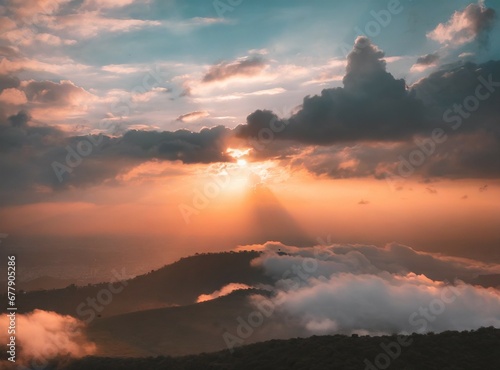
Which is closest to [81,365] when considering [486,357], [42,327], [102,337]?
[102,337]

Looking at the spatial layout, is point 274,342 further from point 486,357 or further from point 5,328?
point 5,328

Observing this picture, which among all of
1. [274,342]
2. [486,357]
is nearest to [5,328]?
[274,342]

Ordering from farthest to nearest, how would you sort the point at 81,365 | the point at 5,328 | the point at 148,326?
the point at 148,326 → the point at 5,328 → the point at 81,365

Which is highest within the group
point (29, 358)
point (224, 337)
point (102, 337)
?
point (29, 358)

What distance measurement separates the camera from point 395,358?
101000 millimetres

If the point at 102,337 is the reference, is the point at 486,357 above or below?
above

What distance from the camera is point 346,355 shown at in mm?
102000

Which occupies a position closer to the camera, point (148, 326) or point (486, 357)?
point (486, 357)

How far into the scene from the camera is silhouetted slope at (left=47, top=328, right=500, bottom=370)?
9781 cm

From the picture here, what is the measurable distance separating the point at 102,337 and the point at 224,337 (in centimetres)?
5337

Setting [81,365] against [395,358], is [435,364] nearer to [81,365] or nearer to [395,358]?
[395,358]

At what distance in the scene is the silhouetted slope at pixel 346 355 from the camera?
97.8 m

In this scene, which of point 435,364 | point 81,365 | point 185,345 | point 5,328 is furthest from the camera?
point 185,345

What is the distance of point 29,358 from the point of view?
14775 centimetres
